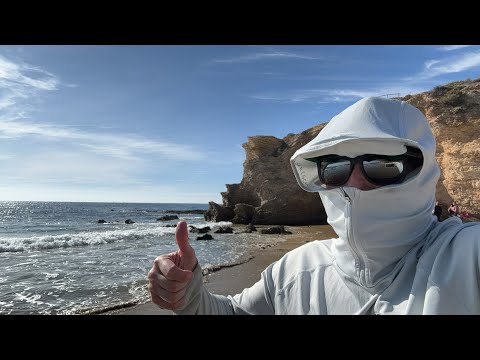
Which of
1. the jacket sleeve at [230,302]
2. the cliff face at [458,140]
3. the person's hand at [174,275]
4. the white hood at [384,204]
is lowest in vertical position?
the jacket sleeve at [230,302]

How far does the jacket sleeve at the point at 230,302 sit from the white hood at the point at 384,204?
47 cm

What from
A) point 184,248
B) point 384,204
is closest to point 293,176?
point 384,204

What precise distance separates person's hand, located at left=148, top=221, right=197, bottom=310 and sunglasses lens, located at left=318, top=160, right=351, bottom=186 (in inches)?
33.2

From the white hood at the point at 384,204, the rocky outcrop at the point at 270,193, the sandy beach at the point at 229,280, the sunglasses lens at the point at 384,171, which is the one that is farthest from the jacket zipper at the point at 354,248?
the rocky outcrop at the point at 270,193

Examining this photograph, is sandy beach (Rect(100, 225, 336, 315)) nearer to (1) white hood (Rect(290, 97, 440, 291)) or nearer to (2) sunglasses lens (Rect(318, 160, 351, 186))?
(2) sunglasses lens (Rect(318, 160, 351, 186))

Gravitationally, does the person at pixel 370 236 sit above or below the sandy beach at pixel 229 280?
above

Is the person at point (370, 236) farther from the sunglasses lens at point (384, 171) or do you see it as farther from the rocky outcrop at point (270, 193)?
the rocky outcrop at point (270, 193)

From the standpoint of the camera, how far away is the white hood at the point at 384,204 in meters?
1.46

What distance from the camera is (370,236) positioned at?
147cm

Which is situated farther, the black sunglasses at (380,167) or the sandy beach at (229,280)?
the sandy beach at (229,280)

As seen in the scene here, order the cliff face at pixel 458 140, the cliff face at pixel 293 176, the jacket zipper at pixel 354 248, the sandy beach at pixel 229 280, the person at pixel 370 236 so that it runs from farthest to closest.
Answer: the cliff face at pixel 293 176
the cliff face at pixel 458 140
the sandy beach at pixel 229 280
the jacket zipper at pixel 354 248
the person at pixel 370 236

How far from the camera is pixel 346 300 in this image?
1.52m
